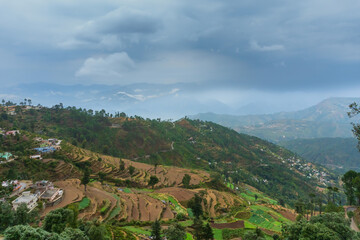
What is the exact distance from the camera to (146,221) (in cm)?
3559

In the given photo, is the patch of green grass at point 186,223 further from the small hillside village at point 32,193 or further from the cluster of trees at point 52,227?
the small hillside village at point 32,193

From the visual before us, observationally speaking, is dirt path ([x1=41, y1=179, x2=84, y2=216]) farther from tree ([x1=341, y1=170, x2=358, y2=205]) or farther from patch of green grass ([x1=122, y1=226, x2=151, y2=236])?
tree ([x1=341, y1=170, x2=358, y2=205])

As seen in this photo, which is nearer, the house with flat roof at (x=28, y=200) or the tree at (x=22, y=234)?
the tree at (x=22, y=234)

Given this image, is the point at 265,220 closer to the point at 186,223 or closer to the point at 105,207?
the point at 186,223

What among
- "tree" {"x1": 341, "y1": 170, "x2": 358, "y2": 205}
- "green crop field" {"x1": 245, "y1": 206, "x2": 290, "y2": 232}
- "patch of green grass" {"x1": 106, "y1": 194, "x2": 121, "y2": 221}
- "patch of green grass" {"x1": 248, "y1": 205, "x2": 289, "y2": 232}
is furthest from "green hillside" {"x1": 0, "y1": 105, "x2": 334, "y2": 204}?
"patch of green grass" {"x1": 106, "y1": 194, "x2": 121, "y2": 221}

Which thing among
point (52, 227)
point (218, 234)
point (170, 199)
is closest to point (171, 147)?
point (170, 199)

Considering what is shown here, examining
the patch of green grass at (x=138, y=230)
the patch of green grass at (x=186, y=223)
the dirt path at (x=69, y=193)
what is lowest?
the patch of green grass at (x=186, y=223)

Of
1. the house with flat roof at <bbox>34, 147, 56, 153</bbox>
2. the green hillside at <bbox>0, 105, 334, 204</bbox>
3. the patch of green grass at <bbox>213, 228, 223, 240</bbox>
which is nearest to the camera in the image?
the patch of green grass at <bbox>213, 228, 223, 240</bbox>

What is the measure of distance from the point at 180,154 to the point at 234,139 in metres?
73.2

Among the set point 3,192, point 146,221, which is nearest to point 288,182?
point 146,221

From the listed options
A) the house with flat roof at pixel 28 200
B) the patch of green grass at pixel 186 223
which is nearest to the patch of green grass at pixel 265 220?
the patch of green grass at pixel 186 223

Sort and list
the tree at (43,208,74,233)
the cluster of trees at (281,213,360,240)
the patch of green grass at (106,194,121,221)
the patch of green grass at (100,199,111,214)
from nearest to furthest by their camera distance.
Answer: the cluster of trees at (281,213,360,240) → the tree at (43,208,74,233) → the patch of green grass at (106,194,121,221) → the patch of green grass at (100,199,111,214)

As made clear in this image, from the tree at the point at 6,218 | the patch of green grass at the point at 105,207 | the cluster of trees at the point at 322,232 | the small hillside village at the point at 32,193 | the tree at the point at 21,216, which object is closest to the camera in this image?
the cluster of trees at the point at 322,232

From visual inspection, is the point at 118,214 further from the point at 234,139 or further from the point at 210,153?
the point at 234,139
